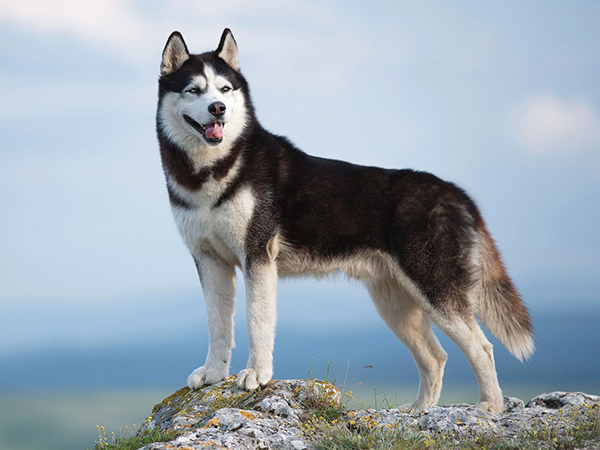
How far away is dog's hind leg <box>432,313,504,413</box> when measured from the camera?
7.03m

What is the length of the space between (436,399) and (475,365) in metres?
0.80

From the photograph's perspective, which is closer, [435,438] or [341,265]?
[435,438]

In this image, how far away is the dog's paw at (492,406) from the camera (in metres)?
6.91

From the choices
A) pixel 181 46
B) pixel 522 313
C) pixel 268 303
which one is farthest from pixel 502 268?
pixel 181 46

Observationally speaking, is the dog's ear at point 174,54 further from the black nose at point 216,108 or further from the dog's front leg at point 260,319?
the dog's front leg at point 260,319

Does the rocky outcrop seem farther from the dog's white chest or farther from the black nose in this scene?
the black nose

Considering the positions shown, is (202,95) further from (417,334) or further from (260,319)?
(417,334)

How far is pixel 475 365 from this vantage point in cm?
705

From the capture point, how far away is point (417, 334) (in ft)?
25.4

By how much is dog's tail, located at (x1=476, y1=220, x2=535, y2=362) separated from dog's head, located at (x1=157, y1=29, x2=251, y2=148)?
2.93 meters

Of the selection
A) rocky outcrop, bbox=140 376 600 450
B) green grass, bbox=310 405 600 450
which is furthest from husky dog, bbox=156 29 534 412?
green grass, bbox=310 405 600 450

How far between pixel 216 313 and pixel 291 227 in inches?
45.2

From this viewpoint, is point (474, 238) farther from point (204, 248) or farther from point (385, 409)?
point (204, 248)

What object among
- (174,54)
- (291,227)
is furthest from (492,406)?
(174,54)
